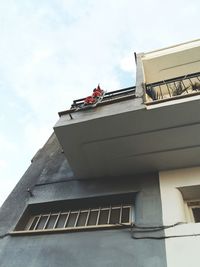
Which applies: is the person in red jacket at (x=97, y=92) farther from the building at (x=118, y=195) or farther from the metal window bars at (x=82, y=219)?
the metal window bars at (x=82, y=219)

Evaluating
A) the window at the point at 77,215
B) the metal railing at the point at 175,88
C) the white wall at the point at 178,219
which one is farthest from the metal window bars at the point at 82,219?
the metal railing at the point at 175,88

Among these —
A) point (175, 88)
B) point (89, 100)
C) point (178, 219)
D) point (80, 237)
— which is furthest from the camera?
point (175, 88)

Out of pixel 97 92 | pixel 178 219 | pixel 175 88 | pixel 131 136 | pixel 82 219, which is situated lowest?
pixel 178 219

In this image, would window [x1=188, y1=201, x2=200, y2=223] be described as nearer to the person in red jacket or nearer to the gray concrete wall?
the gray concrete wall

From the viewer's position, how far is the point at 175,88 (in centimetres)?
824

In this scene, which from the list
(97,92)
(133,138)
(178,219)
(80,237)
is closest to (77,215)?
(80,237)

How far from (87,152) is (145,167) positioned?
142cm

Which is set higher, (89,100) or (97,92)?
(97,92)

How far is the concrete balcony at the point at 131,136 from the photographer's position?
561cm

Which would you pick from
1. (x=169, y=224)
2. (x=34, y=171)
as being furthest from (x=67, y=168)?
(x=169, y=224)

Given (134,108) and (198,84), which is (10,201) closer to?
(134,108)

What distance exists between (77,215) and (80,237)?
924 millimetres

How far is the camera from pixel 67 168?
7.75 m

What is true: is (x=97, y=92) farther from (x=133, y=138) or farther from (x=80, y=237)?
(x=80, y=237)
